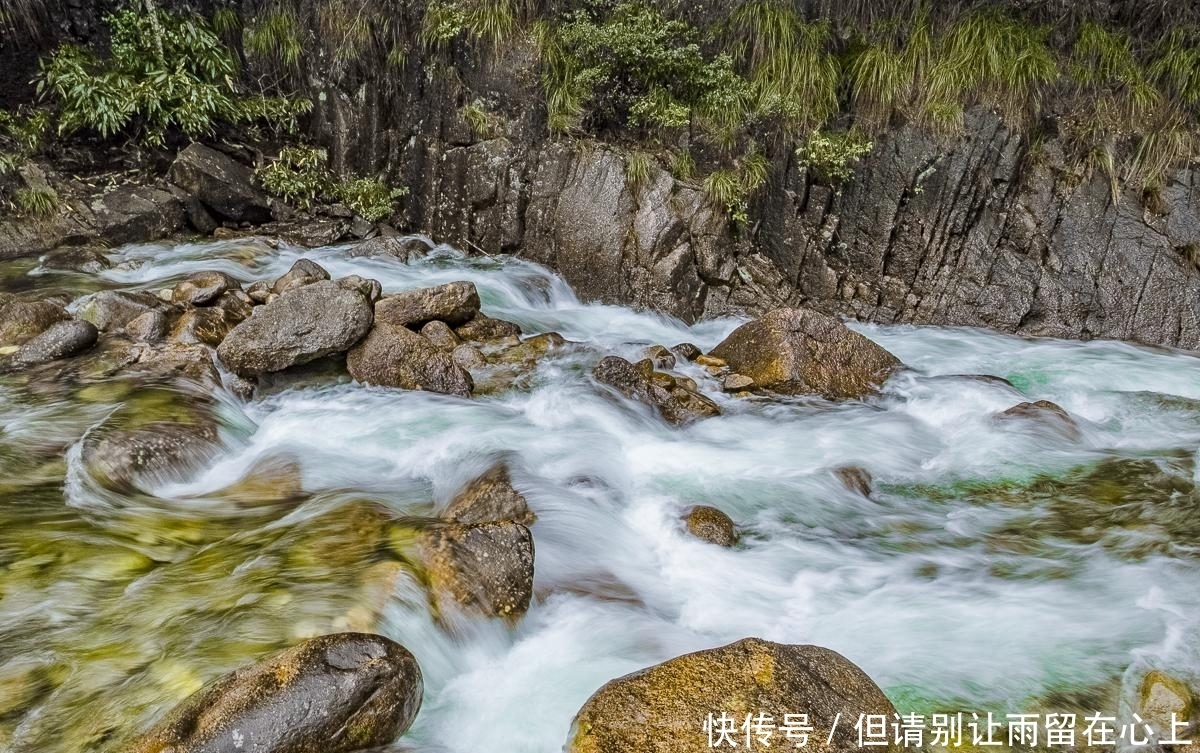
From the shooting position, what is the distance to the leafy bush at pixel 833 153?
8.53 m

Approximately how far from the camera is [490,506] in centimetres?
456

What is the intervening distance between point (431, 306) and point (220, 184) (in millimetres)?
5091

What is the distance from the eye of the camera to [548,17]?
953 centimetres

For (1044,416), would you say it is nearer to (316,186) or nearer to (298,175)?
(316,186)

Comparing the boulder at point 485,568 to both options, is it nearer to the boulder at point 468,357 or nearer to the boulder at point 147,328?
the boulder at point 468,357

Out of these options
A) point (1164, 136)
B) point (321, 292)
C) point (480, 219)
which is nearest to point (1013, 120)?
point (1164, 136)

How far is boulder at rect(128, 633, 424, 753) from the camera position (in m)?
2.47

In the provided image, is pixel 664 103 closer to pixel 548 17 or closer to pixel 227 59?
pixel 548 17

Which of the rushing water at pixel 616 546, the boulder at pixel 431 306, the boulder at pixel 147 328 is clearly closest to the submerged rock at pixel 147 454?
the rushing water at pixel 616 546

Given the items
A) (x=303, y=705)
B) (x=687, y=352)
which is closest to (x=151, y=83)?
(x=687, y=352)

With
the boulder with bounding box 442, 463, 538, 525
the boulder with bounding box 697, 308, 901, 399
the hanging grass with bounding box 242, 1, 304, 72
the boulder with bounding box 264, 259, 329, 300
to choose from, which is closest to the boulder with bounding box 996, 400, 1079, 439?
the boulder with bounding box 697, 308, 901, 399

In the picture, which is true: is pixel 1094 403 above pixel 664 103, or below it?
below

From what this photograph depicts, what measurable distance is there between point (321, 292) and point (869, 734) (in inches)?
232

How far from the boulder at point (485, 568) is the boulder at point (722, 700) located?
1.01 meters
